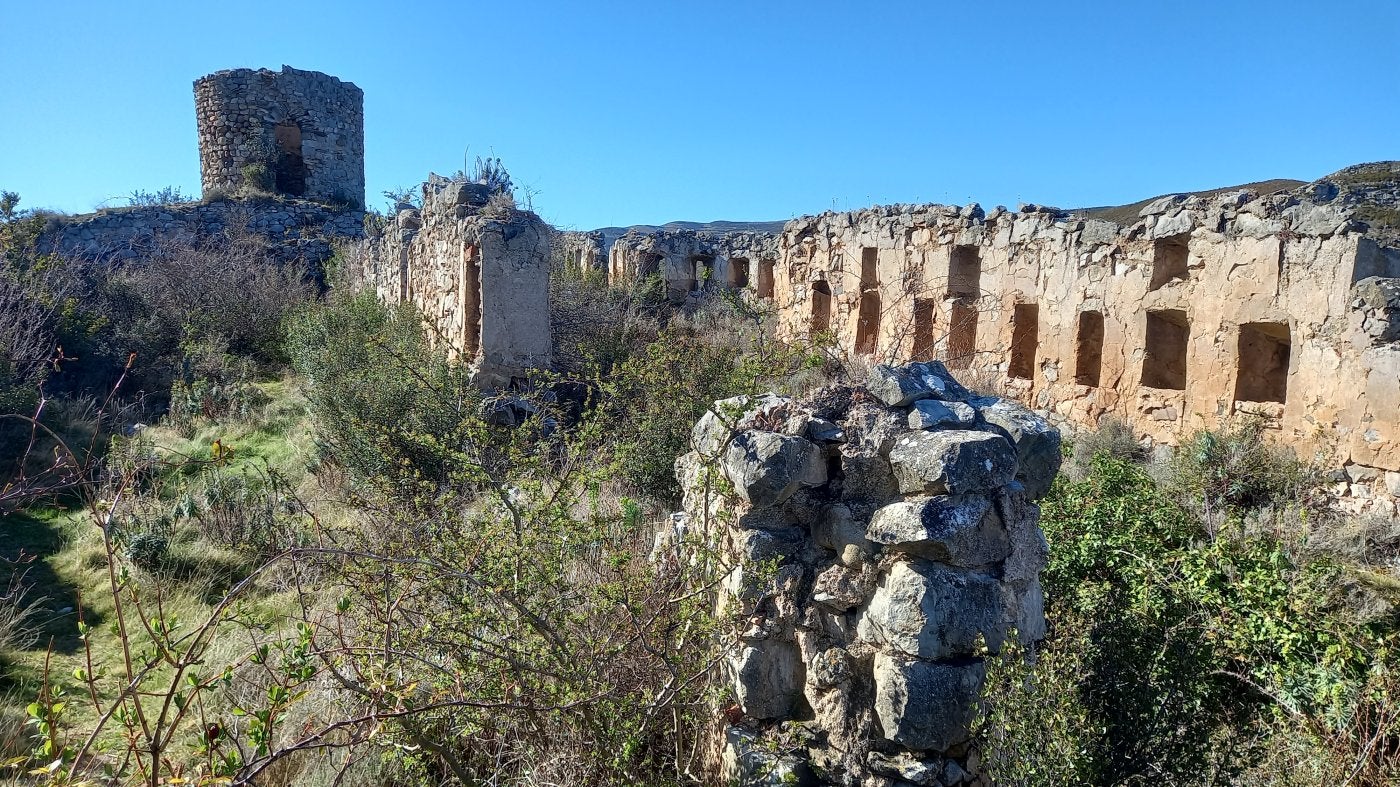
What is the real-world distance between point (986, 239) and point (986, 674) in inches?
331

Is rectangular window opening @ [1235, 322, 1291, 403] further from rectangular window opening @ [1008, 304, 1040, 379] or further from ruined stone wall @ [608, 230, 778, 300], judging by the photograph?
ruined stone wall @ [608, 230, 778, 300]

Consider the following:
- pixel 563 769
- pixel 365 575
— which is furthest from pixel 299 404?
pixel 563 769

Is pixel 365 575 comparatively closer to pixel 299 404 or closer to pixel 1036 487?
pixel 1036 487

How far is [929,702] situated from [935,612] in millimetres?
267

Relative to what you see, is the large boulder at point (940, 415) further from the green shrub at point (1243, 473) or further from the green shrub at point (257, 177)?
the green shrub at point (257, 177)

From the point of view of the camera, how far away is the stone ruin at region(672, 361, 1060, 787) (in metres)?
2.48

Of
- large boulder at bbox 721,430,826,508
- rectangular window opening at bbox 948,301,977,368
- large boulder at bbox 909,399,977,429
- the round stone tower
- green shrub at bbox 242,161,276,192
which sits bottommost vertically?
large boulder at bbox 721,430,826,508

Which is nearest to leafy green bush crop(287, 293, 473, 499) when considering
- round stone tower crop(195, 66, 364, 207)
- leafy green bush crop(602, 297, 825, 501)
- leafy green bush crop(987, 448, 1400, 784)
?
leafy green bush crop(602, 297, 825, 501)

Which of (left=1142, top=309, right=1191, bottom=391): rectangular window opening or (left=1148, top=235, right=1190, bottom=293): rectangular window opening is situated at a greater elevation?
(left=1148, top=235, right=1190, bottom=293): rectangular window opening

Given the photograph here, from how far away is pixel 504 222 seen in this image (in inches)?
275

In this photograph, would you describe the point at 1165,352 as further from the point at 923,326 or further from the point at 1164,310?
the point at 923,326

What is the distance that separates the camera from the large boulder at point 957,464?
8.30 ft

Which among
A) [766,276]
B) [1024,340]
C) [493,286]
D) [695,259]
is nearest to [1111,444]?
[1024,340]

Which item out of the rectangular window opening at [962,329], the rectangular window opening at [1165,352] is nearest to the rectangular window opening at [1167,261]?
the rectangular window opening at [1165,352]
